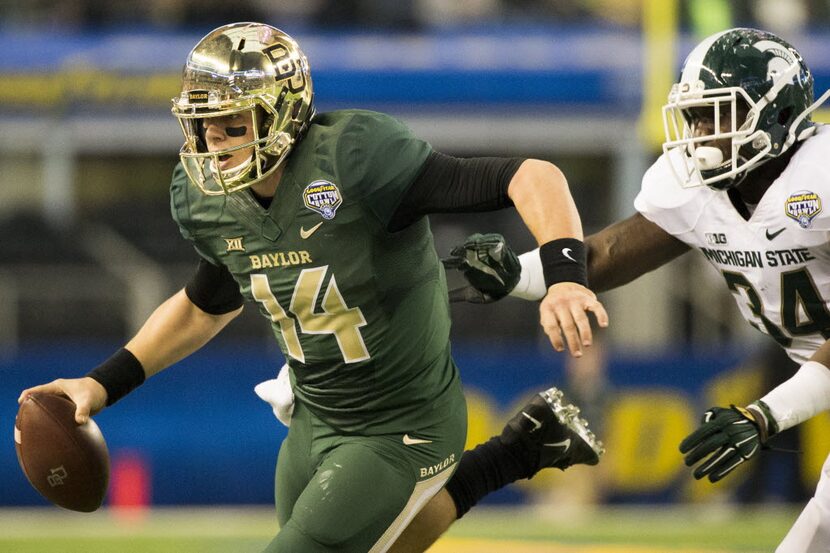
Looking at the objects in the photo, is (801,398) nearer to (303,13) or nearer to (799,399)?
(799,399)

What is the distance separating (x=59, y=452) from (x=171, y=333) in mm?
465

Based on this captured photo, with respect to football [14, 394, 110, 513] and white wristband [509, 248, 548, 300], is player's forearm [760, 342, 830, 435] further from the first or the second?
football [14, 394, 110, 513]

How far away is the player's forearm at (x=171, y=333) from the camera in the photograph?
397 cm

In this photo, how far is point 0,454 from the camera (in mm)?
8125

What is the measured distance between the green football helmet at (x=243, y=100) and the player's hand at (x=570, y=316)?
844 mm

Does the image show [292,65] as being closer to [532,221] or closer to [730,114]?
[532,221]

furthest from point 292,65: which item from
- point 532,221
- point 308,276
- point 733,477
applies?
point 733,477

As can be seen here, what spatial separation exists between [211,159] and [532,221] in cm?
84

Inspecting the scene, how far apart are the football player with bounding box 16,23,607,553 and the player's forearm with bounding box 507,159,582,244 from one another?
0.01 meters

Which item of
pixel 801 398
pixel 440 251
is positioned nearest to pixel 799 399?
pixel 801 398

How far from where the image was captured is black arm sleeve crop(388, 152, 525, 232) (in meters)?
3.35

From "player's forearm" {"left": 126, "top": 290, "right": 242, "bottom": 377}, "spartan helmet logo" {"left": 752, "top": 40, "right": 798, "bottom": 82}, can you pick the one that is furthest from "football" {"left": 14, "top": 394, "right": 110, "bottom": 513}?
"spartan helmet logo" {"left": 752, "top": 40, "right": 798, "bottom": 82}

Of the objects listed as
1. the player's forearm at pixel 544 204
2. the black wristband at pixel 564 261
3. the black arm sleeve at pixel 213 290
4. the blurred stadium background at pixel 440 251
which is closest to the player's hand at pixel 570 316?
the black wristband at pixel 564 261

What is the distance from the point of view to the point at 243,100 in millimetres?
3527
